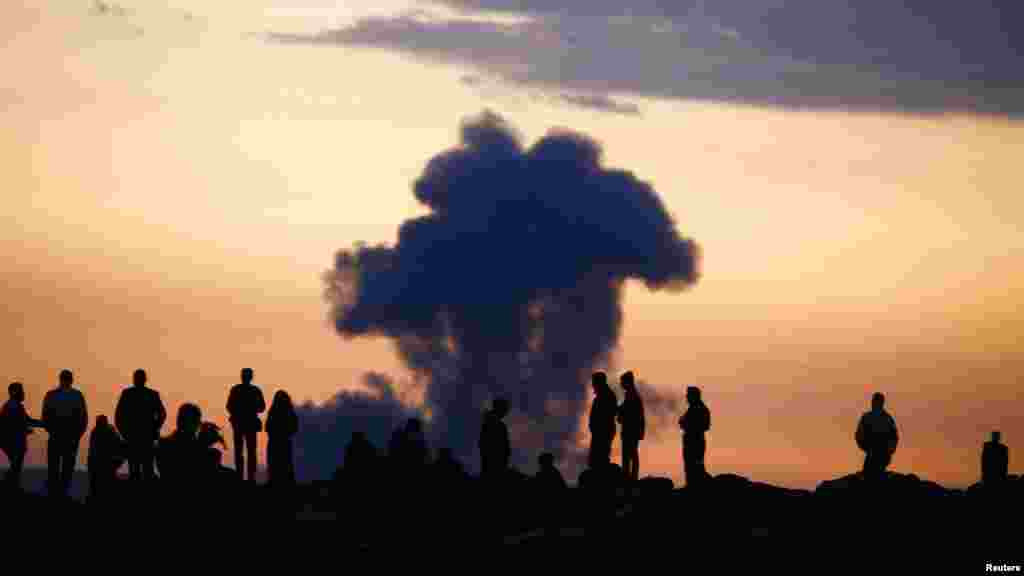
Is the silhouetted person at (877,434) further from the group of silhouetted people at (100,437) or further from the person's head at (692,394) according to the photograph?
the group of silhouetted people at (100,437)

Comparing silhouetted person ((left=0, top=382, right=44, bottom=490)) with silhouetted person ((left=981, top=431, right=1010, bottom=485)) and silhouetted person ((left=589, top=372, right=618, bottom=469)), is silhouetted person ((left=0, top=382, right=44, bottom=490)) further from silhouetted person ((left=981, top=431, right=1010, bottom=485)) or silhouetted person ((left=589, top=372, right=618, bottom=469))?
silhouetted person ((left=981, top=431, right=1010, bottom=485))

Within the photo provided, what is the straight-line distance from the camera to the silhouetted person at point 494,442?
50312 millimetres

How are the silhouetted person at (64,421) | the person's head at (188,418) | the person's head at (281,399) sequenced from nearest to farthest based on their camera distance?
the person's head at (188,418), the silhouetted person at (64,421), the person's head at (281,399)

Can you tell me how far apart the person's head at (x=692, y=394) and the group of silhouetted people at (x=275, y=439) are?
0.07 ft

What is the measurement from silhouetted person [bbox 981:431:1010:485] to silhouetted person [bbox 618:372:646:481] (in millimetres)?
7641

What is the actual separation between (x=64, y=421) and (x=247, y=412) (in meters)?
4.45

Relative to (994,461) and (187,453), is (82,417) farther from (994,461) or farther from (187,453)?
(994,461)

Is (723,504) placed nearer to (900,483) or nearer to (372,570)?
(900,483)

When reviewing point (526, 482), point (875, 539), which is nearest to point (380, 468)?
point (526, 482)

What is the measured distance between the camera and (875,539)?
1933 inches

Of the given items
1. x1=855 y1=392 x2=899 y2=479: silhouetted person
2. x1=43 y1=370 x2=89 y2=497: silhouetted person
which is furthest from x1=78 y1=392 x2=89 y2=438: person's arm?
x1=855 y1=392 x2=899 y2=479: silhouetted person

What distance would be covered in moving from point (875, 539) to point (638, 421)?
6.21m

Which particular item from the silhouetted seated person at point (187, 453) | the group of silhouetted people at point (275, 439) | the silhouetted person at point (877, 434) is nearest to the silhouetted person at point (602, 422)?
the group of silhouetted people at point (275, 439)

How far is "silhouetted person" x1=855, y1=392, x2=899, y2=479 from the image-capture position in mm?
50438
